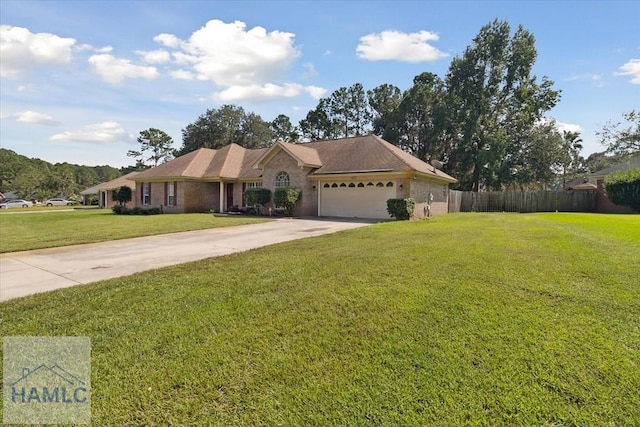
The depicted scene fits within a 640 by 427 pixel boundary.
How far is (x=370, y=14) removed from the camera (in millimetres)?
12398

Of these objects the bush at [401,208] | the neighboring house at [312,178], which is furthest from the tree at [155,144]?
the bush at [401,208]

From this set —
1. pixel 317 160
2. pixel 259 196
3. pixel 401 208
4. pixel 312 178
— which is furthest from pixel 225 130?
pixel 401 208

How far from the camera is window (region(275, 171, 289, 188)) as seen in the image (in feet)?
74.2

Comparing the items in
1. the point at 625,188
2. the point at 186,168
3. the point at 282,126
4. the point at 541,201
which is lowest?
the point at 541,201

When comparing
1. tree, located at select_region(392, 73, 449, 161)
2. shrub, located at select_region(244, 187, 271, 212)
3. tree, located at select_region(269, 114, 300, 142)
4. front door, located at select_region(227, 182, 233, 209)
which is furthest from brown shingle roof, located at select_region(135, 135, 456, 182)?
tree, located at select_region(269, 114, 300, 142)

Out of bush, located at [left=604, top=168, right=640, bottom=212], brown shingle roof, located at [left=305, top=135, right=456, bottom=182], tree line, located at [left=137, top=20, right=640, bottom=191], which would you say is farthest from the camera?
tree line, located at [left=137, top=20, right=640, bottom=191]

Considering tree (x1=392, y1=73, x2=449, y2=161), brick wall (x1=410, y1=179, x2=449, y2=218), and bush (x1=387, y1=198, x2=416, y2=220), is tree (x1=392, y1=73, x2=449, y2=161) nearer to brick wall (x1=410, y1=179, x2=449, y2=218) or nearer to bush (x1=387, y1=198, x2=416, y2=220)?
brick wall (x1=410, y1=179, x2=449, y2=218)

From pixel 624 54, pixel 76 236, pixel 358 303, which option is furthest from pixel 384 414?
pixel 624 54

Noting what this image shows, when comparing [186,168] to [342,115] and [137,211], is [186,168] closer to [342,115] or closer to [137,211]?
[137,211]

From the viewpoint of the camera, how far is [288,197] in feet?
68.3

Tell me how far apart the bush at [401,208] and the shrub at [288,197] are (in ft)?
19.7

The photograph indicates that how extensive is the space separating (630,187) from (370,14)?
925 inches

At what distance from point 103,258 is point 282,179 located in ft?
49.8

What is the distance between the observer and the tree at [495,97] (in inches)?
1374
